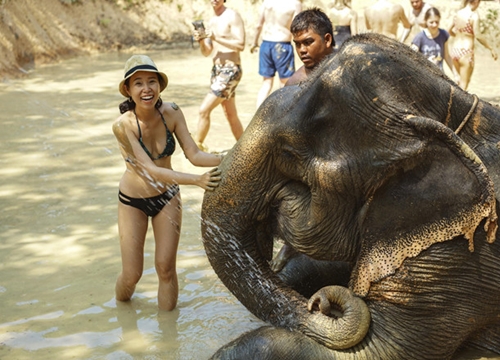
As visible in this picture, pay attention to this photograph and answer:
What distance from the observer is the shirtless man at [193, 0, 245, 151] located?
820 centimetres

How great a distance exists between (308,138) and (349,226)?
41 cm

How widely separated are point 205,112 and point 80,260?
10.9 feet

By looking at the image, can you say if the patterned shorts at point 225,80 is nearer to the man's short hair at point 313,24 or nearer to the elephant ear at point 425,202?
the man's short hair at point 313,24

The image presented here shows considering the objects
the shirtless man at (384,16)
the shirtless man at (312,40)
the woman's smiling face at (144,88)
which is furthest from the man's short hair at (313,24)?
the shirtless man at (384,16)

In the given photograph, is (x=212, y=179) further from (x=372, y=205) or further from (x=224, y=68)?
(x=224, y=68)

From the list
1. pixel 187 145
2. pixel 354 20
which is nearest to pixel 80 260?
pixel 187 145

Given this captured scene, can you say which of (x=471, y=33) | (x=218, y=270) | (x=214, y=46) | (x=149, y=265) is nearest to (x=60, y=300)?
(x=149, y=265)

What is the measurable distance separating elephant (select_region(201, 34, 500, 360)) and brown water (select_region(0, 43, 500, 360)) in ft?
2.78

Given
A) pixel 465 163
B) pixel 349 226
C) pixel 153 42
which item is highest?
pixel 465 163

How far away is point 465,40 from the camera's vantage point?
1027 centimetres

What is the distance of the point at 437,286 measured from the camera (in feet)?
10.5

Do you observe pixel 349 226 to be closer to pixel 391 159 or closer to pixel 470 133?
pixel 391 159

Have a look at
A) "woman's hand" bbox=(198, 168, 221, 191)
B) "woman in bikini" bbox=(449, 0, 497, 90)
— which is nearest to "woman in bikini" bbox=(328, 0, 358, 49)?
"woman in bikini" bbox=(449, 0, 497, 90)

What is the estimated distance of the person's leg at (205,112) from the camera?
817cm
